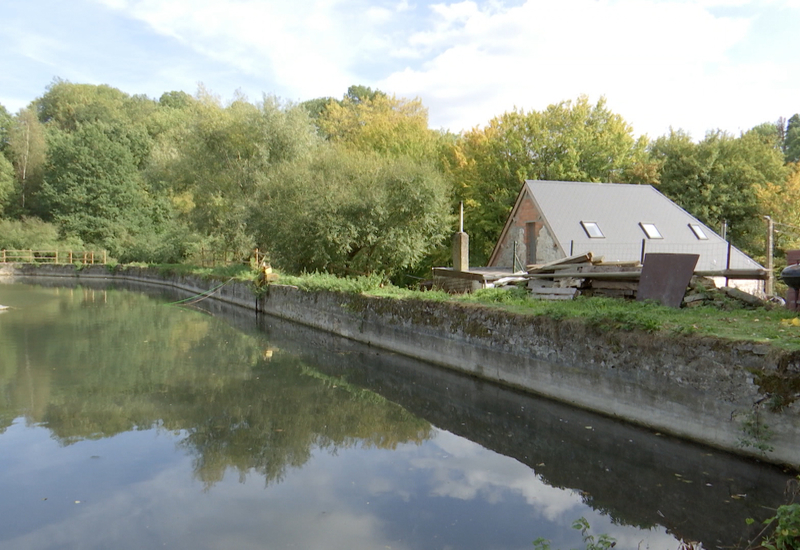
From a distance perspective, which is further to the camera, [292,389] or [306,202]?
[306,202]

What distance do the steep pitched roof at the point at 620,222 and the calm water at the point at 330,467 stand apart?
11721 millimetres

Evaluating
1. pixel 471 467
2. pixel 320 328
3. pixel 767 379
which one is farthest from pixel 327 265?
pixel 767 379

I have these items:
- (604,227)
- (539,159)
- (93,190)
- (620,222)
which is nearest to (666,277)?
(604,227)

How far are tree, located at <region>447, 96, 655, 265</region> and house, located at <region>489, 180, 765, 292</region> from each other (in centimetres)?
569

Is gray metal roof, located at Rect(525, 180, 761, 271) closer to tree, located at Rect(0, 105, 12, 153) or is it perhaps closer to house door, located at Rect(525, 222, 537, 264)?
house door, located at Rect(525, 222, 537, 264)

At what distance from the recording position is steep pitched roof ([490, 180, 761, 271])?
23.2m

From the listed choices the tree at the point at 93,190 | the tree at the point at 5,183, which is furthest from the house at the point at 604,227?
the tree at the point at 5,183

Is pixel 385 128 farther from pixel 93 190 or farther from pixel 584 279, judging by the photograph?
pixel 93 190

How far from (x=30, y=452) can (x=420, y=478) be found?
17.9 ft

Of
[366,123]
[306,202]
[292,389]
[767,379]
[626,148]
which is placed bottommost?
[292,389]

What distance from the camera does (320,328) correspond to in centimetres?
2045

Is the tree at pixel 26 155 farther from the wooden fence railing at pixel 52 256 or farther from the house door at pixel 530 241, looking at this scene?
the house door at pixel 530 241

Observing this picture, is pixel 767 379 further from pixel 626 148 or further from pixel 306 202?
pixel 626 148

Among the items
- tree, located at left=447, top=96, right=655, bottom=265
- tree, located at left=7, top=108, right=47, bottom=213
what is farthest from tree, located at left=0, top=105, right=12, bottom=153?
tree, located at left=447, top=96, right=655, bottom=265
